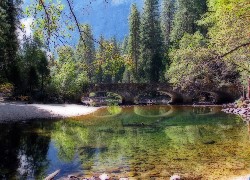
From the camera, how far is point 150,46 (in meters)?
62.3

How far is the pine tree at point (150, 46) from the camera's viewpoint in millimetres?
62188

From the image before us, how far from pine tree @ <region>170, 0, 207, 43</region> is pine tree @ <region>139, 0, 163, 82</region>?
11.6 feet

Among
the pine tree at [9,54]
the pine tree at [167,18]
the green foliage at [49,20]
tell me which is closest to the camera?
the green foliage at [49,20]

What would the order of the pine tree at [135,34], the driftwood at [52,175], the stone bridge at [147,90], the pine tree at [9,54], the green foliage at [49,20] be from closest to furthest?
1. the green foliage at [49,20]
2. the driftwood at [52,175]
3. the pine tree at [9,54]
4. the stone bridge at [147,90]
5. the pine tree at [135,34]

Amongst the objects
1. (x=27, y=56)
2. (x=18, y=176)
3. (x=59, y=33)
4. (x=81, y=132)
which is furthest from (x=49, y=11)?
(x=27, y=56)

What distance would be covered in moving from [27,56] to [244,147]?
32.6m

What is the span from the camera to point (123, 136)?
20.7 m

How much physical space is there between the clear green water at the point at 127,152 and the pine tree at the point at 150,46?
39.1m

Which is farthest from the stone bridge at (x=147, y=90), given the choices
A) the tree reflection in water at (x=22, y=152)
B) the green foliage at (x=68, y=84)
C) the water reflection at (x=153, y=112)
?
the tree reflection in water at (x=22, y=152)

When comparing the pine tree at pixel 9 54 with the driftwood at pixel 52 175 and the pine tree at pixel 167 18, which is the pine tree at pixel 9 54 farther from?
the pine tree at pixel 167 18

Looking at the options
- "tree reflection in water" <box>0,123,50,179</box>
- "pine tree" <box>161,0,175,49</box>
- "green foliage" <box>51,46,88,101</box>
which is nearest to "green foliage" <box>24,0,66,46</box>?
"tree reflection in water" <box>0,123,50,179</box>

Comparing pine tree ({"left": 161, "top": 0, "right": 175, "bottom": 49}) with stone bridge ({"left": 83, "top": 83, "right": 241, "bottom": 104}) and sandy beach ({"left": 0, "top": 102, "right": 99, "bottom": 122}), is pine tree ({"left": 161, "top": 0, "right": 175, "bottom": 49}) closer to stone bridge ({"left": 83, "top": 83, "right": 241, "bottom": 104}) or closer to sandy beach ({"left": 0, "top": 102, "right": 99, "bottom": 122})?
stone bridge ({"left": 83, "top": 83, "right": 241, "bottom": 104})

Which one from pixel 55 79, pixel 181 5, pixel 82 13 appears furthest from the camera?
pixel 181 5

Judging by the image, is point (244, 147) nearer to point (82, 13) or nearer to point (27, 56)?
point (82, 13)
